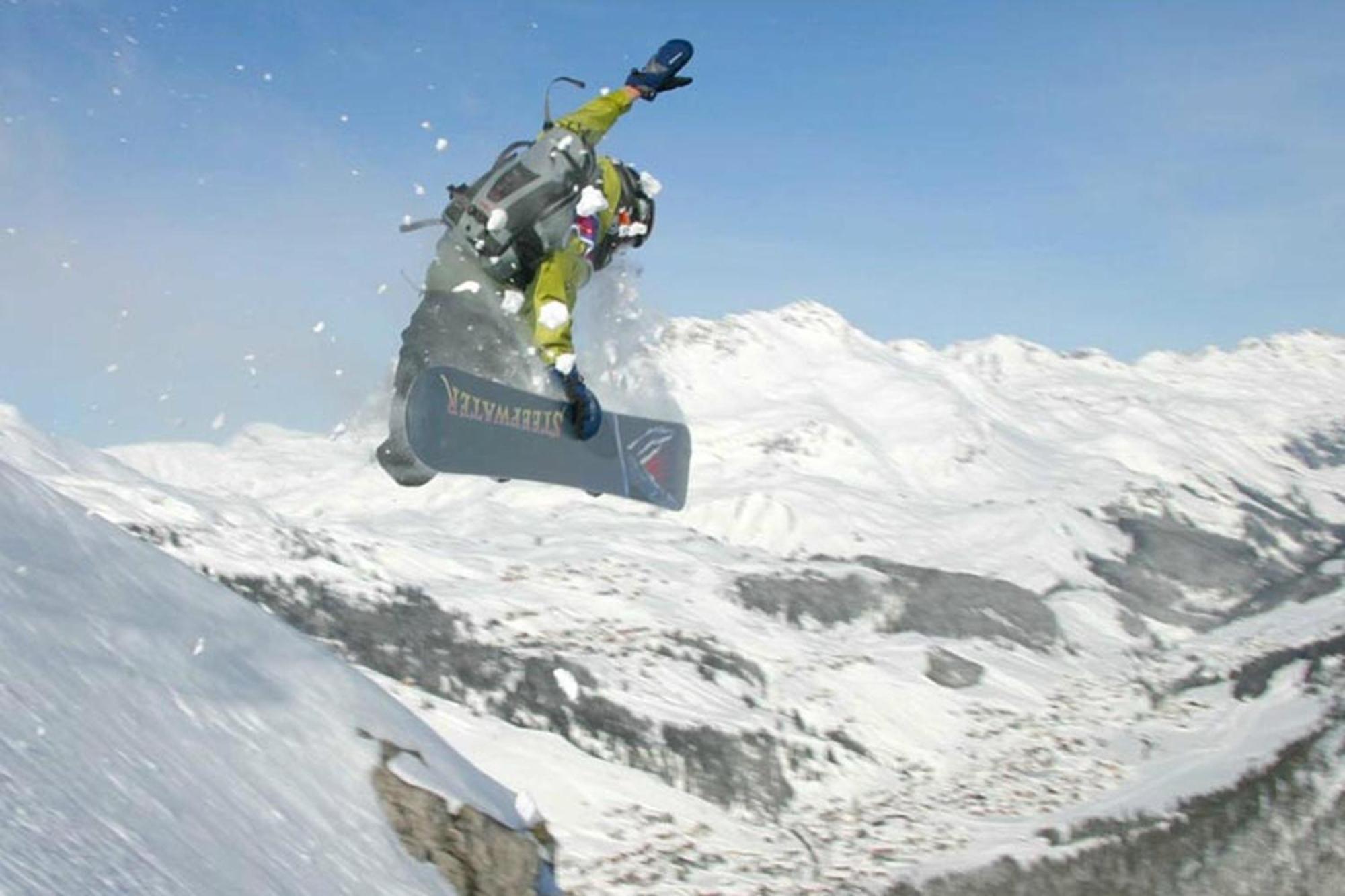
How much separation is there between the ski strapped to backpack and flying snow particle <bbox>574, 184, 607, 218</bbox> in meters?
0.06

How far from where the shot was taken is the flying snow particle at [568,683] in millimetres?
77812

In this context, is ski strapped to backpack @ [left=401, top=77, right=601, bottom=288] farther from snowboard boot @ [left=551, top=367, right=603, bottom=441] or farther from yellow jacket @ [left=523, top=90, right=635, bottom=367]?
snowboard boot @ [left=551, top=367, right=603, bottom=441]

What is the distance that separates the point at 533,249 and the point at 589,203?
2.26 feet

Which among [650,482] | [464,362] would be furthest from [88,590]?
[650,482]

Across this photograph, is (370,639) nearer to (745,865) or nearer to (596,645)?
(596,645)

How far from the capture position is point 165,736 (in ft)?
22.7

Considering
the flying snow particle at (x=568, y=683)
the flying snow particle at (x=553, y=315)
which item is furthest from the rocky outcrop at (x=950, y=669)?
the flying snow particle at (x=553, y=315)

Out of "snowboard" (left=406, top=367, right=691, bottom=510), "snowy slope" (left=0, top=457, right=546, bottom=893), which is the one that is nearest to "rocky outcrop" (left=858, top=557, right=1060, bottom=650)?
"snowboard" (left=406, top=367, right=691, bottom=510)

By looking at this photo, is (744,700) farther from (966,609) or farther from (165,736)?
(165,736)

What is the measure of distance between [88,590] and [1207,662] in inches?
6160

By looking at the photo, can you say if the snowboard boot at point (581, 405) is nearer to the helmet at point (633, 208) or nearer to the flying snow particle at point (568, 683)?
the helmet at point (633, 208)

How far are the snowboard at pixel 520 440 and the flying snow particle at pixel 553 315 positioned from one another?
1920 millimetres

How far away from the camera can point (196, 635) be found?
28.1ft

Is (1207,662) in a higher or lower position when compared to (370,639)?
higher
